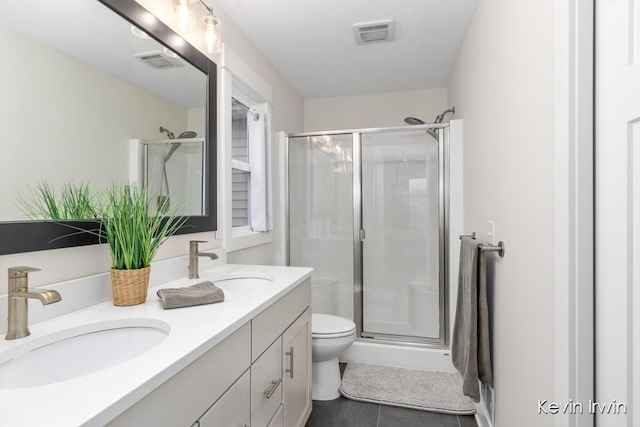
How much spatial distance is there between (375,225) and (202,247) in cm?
146

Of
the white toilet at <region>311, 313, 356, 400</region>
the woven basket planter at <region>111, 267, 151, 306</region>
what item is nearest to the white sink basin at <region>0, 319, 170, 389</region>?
the woven basket planter at <region>111, 267, 151, 306</region>

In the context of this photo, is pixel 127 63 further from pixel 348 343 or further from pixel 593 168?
pixel 348 343

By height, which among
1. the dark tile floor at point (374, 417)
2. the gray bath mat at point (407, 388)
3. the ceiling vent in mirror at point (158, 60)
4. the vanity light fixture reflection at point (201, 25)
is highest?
the vanity light fixture reflection at point (201, 25)

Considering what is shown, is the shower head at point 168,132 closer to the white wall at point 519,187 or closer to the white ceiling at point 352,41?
the white ceiling at point 352,41

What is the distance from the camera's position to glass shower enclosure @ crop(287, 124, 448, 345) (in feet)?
8.57

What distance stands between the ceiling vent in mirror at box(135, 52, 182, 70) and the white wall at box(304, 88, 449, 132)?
2.01m

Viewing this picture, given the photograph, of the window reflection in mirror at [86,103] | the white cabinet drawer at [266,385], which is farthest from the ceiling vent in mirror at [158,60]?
the white cabinet drawer at [266,385]

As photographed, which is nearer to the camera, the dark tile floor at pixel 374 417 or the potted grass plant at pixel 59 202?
the potted grass plant at pixel 59 202

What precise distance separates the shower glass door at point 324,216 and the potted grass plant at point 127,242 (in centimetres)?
173

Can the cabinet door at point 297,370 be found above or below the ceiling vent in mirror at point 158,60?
below

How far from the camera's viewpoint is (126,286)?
1078 millimetres

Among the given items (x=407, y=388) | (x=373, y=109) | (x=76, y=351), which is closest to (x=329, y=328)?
(x=407, y=388)

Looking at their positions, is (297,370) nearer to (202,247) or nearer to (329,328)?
(329,328)

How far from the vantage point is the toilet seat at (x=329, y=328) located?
6.55 ft
